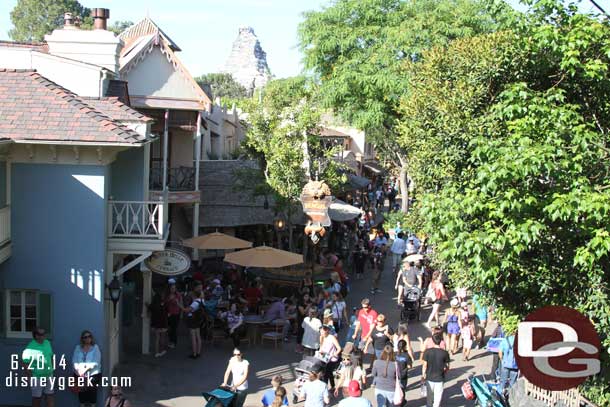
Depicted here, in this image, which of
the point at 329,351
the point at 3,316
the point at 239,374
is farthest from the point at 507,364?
the point at 3,316

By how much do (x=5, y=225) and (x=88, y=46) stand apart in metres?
5.62

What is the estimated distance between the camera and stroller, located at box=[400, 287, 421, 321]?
21078 mm

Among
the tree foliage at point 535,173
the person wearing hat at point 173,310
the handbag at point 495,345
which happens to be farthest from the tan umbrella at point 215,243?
the tree foliage at point 535,173

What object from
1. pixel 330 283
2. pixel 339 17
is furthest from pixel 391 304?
pixel 339 17

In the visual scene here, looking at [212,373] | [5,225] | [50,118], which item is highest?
[50,118]

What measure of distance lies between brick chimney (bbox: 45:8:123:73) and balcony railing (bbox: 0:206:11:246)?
5041 millimetres

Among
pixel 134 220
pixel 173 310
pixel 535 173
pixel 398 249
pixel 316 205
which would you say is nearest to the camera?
pixel 535 173

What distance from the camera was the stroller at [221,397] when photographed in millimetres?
12413

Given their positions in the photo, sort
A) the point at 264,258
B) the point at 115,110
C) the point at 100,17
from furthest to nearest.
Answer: the point at 264,258 → the point at 100,17 → the point at 115,110

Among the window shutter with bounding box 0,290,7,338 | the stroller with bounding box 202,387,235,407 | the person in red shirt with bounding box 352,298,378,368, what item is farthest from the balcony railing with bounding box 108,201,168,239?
the person in red shirt with bounding box 352,298,378,368

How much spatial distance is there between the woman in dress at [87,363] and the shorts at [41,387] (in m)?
0.49

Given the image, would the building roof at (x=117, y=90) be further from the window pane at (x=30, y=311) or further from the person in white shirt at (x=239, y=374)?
the person in white shirt at (x=239, y=374)

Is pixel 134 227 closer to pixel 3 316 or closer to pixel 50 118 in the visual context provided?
pixel 50 118

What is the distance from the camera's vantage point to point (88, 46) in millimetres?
18125
